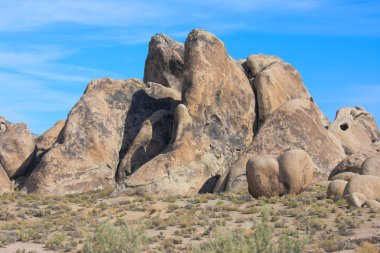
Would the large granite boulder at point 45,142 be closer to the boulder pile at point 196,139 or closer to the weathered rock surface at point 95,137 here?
the boulder pile at point 196,139

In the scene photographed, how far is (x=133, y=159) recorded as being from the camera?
3741cm

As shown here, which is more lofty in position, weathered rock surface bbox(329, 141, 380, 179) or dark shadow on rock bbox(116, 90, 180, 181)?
dark shadow on rock bbox(116, 90, 180, 181)

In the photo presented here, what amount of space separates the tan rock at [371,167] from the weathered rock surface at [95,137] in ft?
48.4

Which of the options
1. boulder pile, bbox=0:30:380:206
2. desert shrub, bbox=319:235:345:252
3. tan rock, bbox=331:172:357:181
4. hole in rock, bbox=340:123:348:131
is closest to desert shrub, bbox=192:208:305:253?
desert shrub, bbox=319:235:345:252

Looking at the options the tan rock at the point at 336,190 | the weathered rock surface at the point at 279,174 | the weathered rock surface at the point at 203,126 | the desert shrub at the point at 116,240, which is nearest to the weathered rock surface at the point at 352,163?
the weathered rock surface at the point at 279,174

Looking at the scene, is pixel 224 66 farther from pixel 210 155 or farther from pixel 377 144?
pixel 377 144

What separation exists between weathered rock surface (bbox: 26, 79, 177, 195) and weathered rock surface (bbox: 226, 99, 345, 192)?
9067 millimetres

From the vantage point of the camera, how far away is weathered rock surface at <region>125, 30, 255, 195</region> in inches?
1286

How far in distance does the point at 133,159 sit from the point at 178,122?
14.5 ft

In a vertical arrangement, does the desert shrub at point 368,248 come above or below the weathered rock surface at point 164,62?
below

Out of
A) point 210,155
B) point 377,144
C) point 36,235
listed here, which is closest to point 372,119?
point 377,144

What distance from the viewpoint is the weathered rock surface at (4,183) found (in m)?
37.1

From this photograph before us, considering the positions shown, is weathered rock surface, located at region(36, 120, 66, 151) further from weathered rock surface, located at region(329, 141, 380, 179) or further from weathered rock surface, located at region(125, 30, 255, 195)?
weathered rock surface, located at region(329, 141, 380, 179)

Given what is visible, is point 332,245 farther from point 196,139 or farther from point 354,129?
point 354,129
